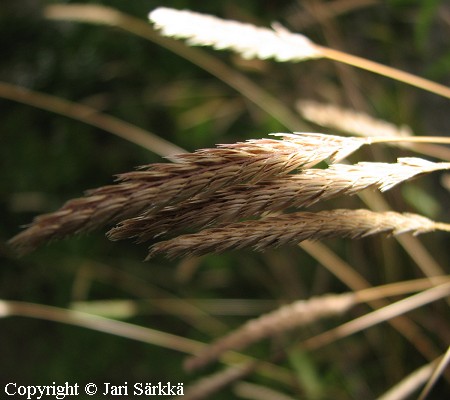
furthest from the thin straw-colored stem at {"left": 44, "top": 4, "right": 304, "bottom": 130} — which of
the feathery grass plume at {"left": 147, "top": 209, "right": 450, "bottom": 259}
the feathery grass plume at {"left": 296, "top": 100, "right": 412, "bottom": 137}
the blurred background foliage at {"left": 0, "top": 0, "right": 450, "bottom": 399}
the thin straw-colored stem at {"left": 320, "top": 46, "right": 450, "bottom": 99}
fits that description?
the feathery grass plume at {"left": 147, "top": 209, "right": 450, "bottom": 259}

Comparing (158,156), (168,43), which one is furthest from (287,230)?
(158,156)

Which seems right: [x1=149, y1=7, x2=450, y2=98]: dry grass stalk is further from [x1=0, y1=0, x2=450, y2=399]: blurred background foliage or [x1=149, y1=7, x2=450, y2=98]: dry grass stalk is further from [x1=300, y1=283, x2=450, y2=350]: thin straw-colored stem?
[x1=0, y1=0, x2=450, y2=399]: blurred background foliage

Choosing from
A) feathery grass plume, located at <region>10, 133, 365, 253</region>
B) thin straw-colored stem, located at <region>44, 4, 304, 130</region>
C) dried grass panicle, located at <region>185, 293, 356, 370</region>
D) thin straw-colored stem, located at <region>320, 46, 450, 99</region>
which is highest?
thin straw-colored stem, located at <region>44, 4, 304, 130</region>

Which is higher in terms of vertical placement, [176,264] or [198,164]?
[176,264]

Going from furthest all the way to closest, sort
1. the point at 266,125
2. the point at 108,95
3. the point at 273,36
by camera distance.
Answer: the point at 108,95
the point at 266,125
the point at 273,36

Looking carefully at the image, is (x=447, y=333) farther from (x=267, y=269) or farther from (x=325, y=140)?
(x=325, y=140)

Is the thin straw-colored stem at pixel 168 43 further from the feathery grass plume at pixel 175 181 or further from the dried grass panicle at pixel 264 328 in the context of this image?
the feathery grass plume at pixel 175 181

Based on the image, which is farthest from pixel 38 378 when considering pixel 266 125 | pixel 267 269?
pixel 266 125
